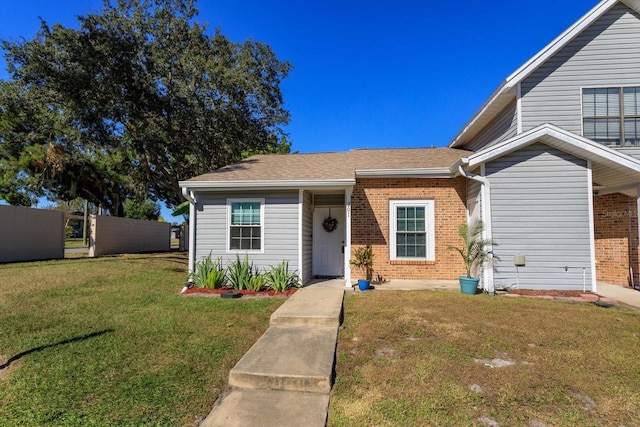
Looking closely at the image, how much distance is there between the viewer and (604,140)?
861 centimetres

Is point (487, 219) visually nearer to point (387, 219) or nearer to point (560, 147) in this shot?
point (560, 147)

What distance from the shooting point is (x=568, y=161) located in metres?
7.60

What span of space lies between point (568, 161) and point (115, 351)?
30.9 ft

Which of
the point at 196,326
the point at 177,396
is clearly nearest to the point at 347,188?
the point at 196,326

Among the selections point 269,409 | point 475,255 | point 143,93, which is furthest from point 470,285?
point 143,93

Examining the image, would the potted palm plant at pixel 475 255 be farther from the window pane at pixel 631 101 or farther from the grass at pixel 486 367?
the window pane at pixel 631 101

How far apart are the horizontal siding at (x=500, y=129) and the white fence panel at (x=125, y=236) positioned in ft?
54.0

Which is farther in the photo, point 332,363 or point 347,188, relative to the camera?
point 347,188

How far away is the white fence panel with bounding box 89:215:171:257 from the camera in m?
15.5

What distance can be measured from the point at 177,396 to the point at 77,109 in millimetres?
12892

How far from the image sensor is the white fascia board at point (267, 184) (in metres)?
8.09

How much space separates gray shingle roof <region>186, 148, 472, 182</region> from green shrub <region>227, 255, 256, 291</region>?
213 cm

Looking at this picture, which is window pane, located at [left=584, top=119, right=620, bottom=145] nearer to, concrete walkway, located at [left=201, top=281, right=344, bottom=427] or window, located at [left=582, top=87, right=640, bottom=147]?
window, located at [left=582, top=87, right=640, bottom=147]

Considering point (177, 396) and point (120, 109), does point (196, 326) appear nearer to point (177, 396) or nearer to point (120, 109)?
point (177, 396)
